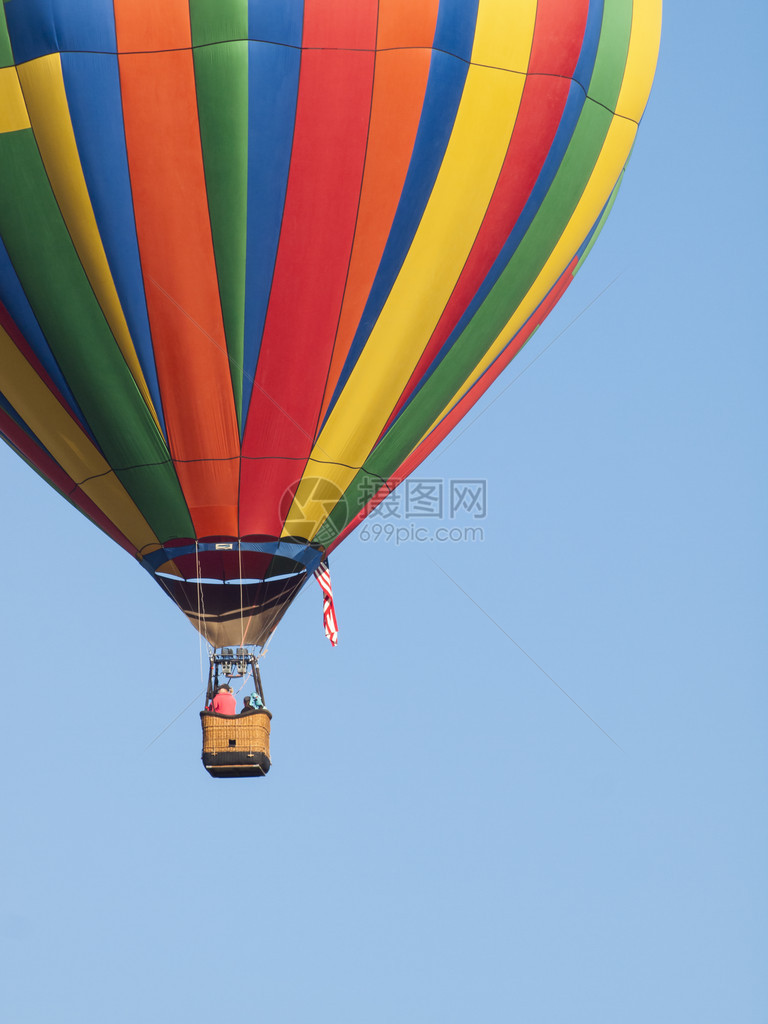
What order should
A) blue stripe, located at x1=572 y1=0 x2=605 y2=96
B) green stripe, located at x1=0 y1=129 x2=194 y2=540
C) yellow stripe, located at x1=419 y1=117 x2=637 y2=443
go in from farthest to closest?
yellow stripe, located at x1=419 y1=117 x2=637 y2=443
blue stripe, located at x1=572 y1=0 x2=605 y2=96
green stripe, located at x1=0 y1=129 x2=194 y2=540

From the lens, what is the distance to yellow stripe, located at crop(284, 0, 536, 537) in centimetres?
1664

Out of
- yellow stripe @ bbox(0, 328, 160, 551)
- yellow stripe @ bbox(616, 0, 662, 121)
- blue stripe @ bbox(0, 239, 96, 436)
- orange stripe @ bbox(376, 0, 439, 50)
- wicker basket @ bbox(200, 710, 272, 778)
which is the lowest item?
wicker basket @ bbox(200, 710, 272, 778)

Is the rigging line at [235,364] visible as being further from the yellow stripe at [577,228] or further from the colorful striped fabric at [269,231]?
the yellow stripe at [577,228]

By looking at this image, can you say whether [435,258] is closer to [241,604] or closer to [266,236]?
[266,236]

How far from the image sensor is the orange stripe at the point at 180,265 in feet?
52.7

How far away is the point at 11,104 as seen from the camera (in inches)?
637

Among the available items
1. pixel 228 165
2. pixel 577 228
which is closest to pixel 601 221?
pixel 577 228

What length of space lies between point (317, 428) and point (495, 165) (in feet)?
7.49

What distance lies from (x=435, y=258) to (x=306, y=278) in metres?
0.99

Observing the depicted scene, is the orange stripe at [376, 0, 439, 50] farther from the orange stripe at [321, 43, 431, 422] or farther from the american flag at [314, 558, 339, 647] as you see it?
the american flag at [314, 558, 339, 647]

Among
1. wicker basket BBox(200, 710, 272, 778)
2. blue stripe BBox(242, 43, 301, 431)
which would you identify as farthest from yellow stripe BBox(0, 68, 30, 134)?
wicker basket BBox(200, 710, 272, 778)

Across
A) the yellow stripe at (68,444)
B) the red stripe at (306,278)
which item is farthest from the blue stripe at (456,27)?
the yellow stripe at (68,444)

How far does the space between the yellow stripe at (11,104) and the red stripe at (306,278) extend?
186cm

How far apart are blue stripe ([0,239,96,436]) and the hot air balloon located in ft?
0.07
